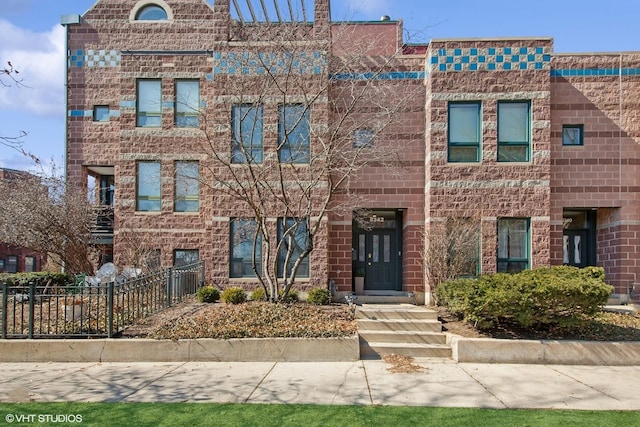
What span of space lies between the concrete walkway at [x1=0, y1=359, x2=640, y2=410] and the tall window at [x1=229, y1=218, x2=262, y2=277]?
5192mm

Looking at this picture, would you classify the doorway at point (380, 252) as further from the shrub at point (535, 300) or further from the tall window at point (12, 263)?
the tall window at point (12, 263)

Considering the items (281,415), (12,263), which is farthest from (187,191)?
(12,263)

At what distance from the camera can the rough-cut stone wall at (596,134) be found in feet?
43.9

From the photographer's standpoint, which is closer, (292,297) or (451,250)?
(292,297)

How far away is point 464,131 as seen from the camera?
43.0ft

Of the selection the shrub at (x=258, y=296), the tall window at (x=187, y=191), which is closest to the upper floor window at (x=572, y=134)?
the shrub at (x=258, y=296)

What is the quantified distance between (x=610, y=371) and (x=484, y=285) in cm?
246

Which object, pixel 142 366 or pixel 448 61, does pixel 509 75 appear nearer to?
pixel 448 61

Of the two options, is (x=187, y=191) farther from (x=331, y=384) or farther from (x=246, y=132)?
(x=331, y=384)

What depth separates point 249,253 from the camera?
1332cm

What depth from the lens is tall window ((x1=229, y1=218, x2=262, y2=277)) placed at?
520 inches

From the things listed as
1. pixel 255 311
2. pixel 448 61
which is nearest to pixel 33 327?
pixel 255 311

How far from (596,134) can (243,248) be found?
11018mm

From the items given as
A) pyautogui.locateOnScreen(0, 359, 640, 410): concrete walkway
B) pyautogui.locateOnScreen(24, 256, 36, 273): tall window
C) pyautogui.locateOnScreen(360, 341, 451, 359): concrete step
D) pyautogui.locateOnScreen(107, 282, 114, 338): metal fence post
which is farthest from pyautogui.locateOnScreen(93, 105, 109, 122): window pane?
pyautogui.locateOnScreen(24, 256, 36, 273): tall window
